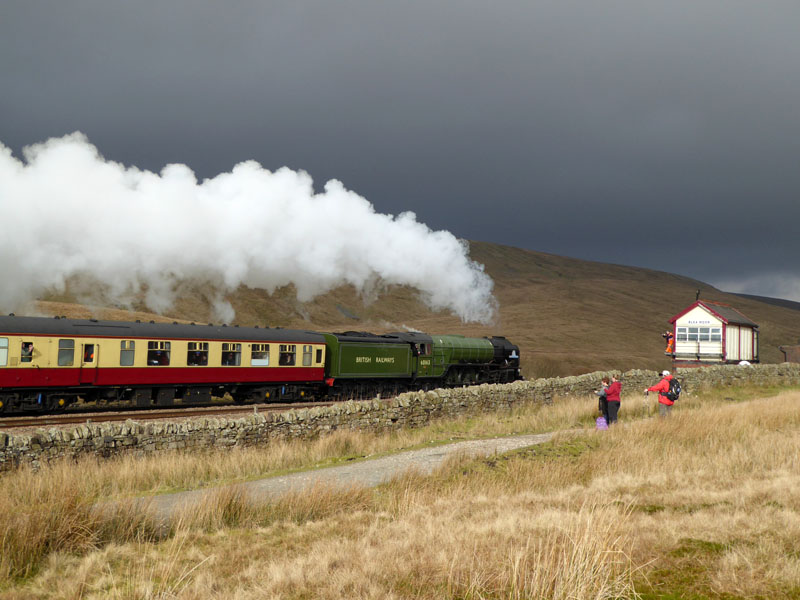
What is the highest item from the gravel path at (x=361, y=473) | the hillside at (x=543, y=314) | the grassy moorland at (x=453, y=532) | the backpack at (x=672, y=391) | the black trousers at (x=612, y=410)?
the hillside at (x=543, y=314)

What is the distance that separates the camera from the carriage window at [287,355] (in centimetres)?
2547

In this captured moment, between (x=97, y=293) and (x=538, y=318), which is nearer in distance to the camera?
(x=97, y=293)

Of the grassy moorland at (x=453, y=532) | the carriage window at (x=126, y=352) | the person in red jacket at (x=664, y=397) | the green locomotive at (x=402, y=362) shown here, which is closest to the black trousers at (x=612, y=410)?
the person in red jacket at (x=664, y=397)

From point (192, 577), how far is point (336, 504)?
314cm

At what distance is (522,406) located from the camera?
2428 centimetres

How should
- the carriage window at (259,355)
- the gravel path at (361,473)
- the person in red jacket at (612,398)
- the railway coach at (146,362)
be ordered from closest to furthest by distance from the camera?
the gravel path at (361,473)
the person in red jacket at (612,398)
the railway coach at (146,362)
the carriage window at (259,355)

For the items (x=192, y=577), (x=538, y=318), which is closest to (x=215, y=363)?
(x=192, y=577)

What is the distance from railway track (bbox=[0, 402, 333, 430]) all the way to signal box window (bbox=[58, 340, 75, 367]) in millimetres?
1751

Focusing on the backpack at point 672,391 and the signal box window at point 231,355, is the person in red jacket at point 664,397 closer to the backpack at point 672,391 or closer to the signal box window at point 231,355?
the backpack at point 672,391

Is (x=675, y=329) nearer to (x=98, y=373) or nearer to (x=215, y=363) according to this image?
(x=215, y=363)

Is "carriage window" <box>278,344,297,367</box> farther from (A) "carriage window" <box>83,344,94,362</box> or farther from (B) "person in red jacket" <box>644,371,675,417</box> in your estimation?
(B) "person in red jacket" <box>644,371,675,417</box>

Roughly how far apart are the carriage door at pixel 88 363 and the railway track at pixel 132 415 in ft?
4.08

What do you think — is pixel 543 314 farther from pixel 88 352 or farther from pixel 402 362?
pixel 88 352

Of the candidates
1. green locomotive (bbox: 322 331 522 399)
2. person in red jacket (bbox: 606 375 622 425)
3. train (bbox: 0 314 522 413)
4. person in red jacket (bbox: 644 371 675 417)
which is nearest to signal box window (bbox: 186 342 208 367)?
train (bbox: 0 314 522 413)
